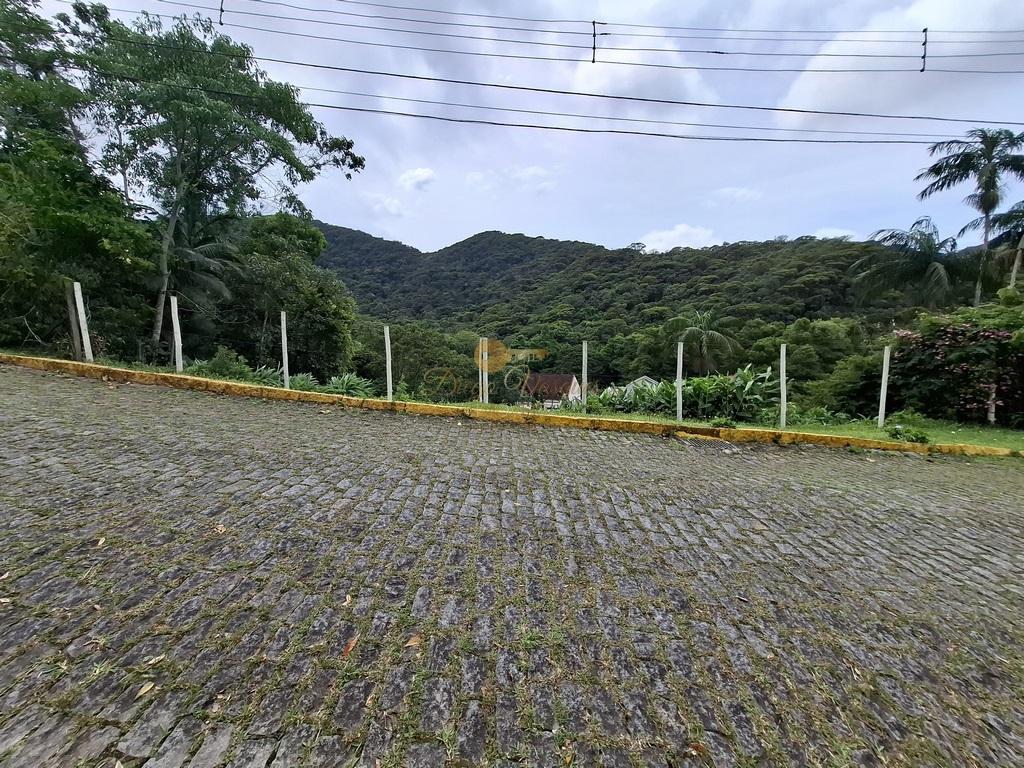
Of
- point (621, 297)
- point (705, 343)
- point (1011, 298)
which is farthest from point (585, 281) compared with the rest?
point (1011, 298)

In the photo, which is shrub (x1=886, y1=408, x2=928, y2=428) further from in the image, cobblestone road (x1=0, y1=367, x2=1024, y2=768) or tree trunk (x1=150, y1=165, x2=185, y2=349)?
tree trunk (x1=150, y1=165, x2=185, y2=349)

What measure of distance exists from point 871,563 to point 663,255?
4872cm

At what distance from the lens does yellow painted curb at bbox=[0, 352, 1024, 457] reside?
6172 mm

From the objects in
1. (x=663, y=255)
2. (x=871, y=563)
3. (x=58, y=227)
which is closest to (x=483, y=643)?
(x=871, y=563)

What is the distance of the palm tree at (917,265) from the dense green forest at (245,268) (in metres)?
0.07

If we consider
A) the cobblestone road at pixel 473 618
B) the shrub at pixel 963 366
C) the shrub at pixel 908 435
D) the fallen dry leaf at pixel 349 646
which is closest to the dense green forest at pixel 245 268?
the shrub at pixel 963 366

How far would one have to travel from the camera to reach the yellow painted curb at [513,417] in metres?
6.17

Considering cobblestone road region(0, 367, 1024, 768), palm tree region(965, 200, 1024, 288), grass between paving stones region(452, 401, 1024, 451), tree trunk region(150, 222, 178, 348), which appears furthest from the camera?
palm tree region(965, 200, 1024, 288)

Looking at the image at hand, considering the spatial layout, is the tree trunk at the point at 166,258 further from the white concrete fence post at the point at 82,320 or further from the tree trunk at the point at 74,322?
the white concrete fence post at the point at 82,320

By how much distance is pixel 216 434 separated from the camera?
171 inches

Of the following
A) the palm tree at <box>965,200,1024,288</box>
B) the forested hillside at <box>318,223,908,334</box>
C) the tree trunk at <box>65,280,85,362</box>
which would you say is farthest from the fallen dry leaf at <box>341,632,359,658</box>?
the forested hillside at <box>318,223,908,334</box>

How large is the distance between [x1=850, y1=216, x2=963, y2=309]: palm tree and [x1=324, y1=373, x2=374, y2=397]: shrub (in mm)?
20005

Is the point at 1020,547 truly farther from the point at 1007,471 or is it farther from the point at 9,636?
the point at 9,636

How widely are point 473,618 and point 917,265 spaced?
73.9ft
